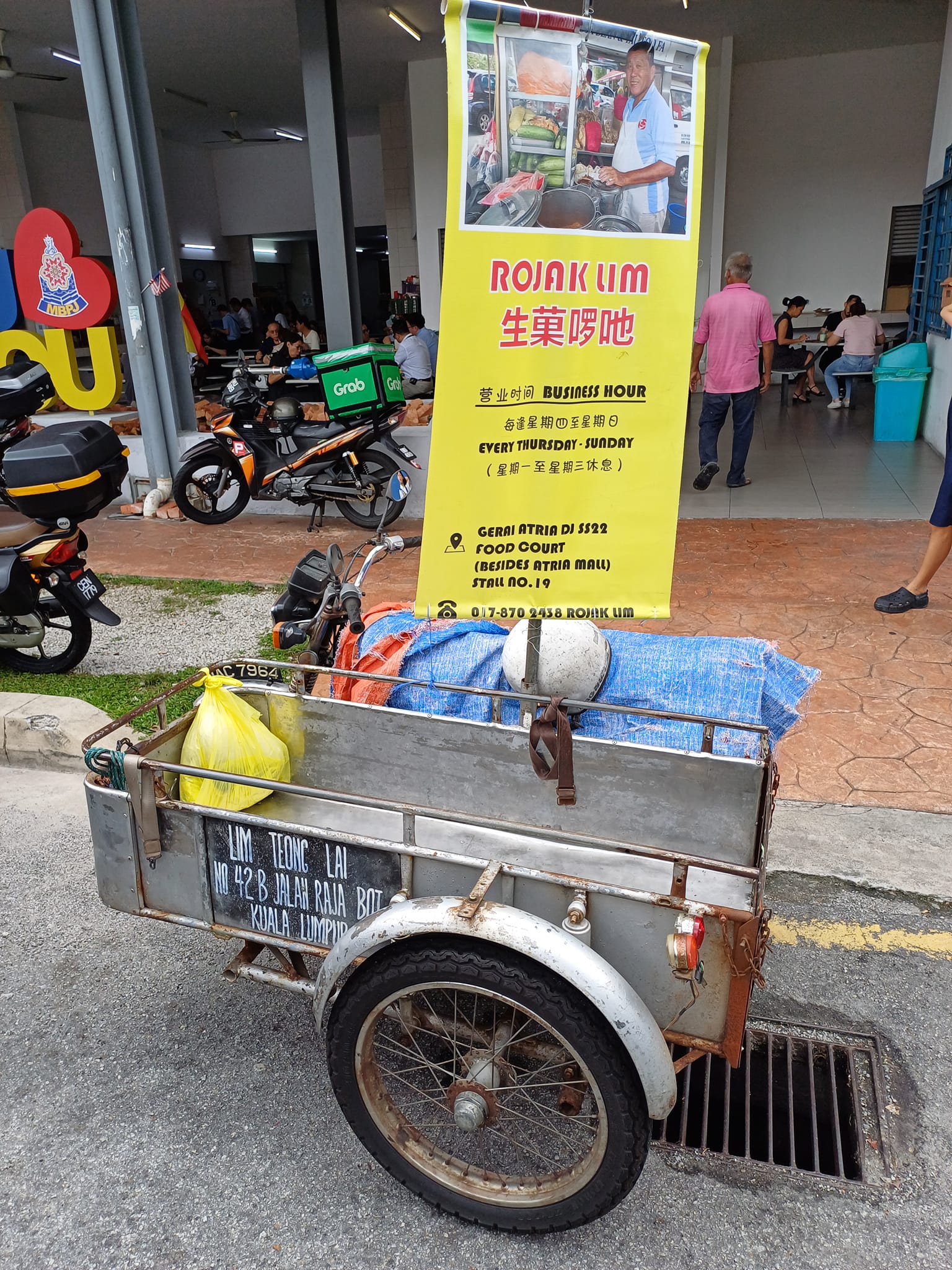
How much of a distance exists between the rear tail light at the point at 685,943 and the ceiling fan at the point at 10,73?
14053 mm

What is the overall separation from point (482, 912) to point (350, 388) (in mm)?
6043

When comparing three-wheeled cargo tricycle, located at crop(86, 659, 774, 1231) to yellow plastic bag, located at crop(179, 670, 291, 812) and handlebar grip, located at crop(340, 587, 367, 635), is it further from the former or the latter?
handlebar grip, located at crop(340, 587, 367, 635)

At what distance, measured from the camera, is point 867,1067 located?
2.41 m

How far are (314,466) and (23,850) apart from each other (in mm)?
4463

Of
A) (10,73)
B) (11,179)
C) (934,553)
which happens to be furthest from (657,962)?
(11,179)

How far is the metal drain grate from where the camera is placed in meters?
2.19

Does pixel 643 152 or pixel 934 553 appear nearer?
pixel 643 152

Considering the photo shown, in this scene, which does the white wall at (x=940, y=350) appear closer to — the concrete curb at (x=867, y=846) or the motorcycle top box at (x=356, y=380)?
the motorcycle top box at (x=356, y=380)

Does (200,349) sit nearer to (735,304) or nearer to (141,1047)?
(735,304)

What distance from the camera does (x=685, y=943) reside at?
170 centimetres

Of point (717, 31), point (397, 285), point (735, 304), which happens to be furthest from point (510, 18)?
point (397, 285)

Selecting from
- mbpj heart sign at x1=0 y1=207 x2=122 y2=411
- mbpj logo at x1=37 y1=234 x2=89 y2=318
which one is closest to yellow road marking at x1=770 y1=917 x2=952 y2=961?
mbpj heart sign at x1=0 y1=207 x2=122 y2=411

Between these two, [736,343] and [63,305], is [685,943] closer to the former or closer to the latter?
[736,343]

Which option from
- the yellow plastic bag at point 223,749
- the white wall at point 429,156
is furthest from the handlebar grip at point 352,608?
the white wall at point 429,156
